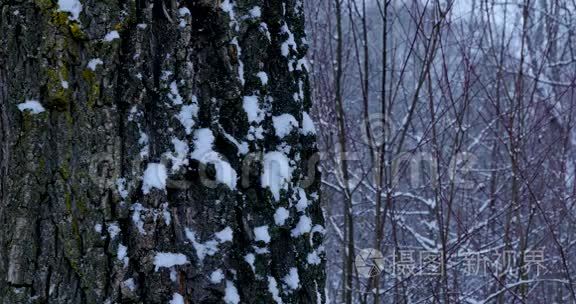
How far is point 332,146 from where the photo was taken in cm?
365

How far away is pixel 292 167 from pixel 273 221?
0.13 m

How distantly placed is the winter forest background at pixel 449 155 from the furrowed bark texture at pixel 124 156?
1.38m

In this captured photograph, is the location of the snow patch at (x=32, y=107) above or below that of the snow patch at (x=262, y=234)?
above

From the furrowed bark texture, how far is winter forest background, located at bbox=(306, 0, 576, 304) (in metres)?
1.38

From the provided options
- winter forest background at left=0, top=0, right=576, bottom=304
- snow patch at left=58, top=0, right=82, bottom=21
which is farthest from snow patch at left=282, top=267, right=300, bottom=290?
snow patch at left=58, top=0, right=82, bottom=21

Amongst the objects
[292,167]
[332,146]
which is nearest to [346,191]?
[332,146]

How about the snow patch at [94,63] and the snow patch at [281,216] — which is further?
the snow patch at [281,216]

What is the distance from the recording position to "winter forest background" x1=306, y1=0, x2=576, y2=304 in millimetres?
2846

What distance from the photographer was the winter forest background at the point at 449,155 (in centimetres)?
285

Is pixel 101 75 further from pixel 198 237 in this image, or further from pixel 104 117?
pixel 198 237

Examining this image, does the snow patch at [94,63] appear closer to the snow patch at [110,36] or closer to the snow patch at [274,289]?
the snow patch at [110,36]

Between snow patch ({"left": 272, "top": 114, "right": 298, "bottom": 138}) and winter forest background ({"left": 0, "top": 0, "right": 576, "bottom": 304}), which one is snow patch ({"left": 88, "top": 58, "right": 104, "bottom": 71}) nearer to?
winter forest background ({"left": 0, "top": 0, "right": 576, "bottom": 304})

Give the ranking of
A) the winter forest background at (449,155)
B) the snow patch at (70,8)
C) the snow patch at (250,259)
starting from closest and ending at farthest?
the snow patch at (70,8), the snow patch at (250,259), the winter forest background at (449,155)

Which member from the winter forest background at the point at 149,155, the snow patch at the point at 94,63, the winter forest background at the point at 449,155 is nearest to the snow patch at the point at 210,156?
the winter forest background at the point at 149,155
